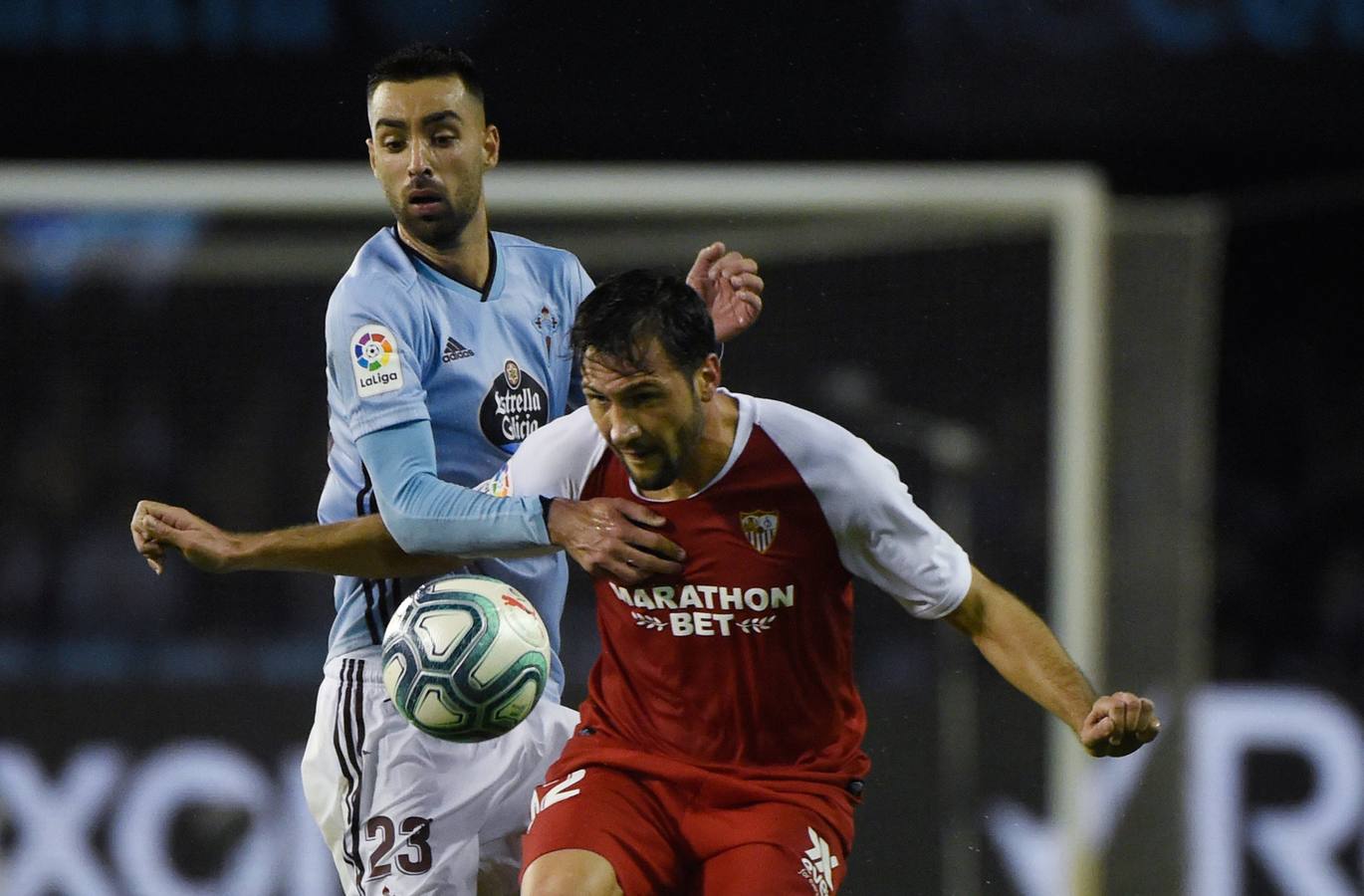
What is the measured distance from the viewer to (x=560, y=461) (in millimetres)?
3041

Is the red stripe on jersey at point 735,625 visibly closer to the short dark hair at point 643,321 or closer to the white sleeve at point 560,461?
the white sleeve at point 560,461

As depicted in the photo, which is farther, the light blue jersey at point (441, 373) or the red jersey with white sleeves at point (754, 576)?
the light blue jersey at point (441, 373)

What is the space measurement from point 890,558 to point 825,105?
65.5 inches

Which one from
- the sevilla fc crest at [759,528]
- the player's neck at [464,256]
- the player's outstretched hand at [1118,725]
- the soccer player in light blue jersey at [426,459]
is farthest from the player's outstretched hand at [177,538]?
the player's outstretched hand at [1118,725]

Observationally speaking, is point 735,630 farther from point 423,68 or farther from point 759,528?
point 423,68

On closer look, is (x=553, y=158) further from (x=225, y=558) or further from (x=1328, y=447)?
(x=1328, y=447)

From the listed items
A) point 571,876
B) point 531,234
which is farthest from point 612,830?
point 531,234

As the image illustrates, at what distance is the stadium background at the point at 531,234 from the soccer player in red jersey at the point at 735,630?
90cm

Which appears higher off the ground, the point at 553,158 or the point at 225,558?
the point at 553,158

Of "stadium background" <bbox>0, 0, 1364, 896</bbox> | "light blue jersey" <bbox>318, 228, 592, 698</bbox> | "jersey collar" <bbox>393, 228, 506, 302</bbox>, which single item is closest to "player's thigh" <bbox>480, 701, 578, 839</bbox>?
"light blue jersey" <bbox>318, 228, 592, 698</bbox>

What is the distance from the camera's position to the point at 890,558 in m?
3.06

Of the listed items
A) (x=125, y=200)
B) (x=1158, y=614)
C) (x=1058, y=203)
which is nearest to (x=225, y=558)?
(x=125, y=200)

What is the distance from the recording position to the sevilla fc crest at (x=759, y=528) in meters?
3.03

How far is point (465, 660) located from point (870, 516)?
668 millimetres
